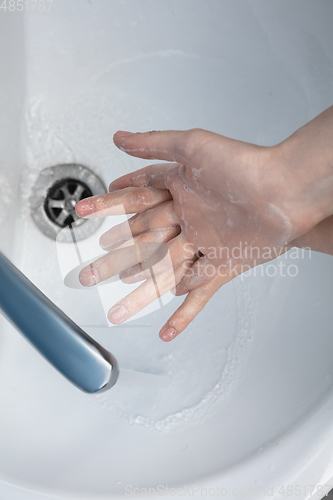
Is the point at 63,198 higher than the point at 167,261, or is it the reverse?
the point at 63,198

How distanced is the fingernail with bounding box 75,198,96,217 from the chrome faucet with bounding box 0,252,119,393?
151 mm

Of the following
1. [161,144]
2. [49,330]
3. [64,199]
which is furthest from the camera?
[64,199]

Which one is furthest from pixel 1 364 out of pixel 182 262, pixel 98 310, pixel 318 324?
pixel 318 324

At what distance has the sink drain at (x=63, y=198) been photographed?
47 cm

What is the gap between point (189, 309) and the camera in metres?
0.42

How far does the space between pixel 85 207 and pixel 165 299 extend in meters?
0.14

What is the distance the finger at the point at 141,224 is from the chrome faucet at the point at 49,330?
18cm

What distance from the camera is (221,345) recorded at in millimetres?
423

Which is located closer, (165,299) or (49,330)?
(49,330)

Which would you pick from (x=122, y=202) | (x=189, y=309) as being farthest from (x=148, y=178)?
(x=189, y=309)

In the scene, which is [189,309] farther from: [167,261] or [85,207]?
[85,207]

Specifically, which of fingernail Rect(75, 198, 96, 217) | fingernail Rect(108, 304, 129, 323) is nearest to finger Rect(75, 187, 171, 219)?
fingernail Rect(75, 198, 96, 217)

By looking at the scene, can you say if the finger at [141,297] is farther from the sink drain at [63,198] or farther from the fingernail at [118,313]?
the sink drain at [63,198]

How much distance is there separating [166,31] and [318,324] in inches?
14.4
